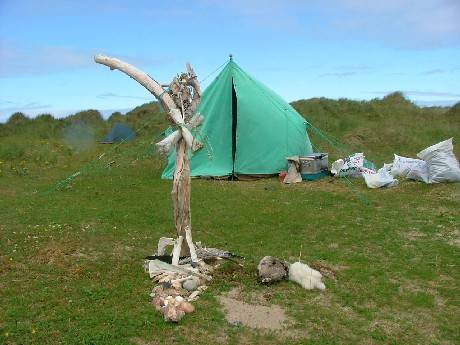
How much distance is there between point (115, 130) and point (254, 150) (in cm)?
1434

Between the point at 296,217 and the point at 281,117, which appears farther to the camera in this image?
the point at 281,117

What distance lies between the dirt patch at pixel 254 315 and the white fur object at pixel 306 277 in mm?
901

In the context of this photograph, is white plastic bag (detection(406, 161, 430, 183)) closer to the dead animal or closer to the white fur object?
the white fur object

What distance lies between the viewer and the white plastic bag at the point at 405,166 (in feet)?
57.7

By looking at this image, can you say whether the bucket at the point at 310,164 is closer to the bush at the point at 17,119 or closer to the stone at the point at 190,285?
the stone at the point at 190,285

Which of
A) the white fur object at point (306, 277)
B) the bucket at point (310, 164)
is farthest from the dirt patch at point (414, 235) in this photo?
the bucket at point (310, 164)

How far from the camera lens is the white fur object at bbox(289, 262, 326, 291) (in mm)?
8477

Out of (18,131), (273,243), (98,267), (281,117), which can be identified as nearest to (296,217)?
(273,243)

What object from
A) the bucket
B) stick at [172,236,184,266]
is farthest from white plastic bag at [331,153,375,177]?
stick at [172,236,184,266]

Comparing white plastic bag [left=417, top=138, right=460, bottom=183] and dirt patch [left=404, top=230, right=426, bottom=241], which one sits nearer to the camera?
dirt patch [left=404, top=230, right=426, bottom=241]

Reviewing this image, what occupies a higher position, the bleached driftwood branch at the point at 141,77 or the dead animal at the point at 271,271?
the bleached driftwood branch at the point at 141,77

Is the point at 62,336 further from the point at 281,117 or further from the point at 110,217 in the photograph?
the point at 281,117

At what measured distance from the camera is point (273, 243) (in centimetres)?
1109

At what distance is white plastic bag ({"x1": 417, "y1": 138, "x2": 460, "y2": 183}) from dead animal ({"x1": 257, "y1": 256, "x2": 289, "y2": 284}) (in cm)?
Answer: 1010
